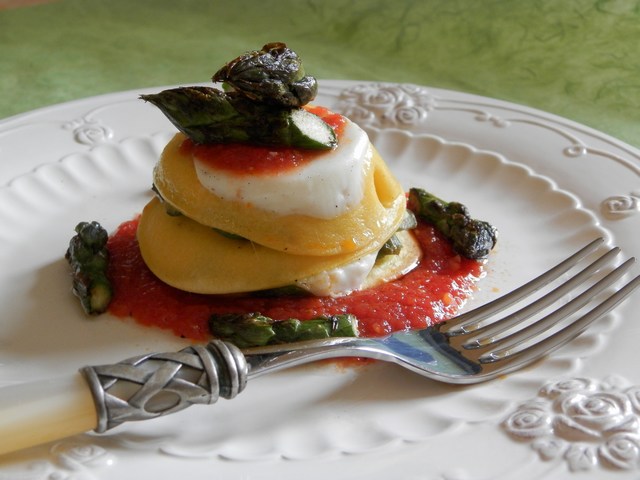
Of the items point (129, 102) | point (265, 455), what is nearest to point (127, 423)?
point (265, 455)

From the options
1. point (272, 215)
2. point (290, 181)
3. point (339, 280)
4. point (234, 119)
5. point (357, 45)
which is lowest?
point (339, 280)

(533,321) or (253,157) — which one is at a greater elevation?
(253,157)

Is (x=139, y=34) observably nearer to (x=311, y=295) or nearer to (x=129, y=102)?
(x=129, y=102)

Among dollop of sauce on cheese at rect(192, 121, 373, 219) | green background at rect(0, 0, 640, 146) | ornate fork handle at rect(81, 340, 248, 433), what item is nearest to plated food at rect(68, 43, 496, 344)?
dollop of sauce on cheese at rect(192, 121, 373, 219)

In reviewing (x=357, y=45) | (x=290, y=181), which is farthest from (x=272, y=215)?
(x=357, y=45)

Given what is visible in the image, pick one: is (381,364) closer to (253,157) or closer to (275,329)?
(275,329)

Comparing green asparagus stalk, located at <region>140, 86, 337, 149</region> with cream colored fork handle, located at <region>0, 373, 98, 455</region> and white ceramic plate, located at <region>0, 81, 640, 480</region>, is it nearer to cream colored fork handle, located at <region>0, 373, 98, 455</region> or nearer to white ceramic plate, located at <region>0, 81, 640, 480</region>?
white ceramic plate, located at <region>0, 81, 640, 480</region>
